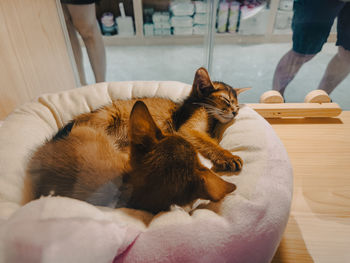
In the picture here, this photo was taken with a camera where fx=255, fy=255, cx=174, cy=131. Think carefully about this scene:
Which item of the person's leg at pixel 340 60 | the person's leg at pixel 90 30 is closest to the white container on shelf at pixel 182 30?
the person's leg at pixel 90 30

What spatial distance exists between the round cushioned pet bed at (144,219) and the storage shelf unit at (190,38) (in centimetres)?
35

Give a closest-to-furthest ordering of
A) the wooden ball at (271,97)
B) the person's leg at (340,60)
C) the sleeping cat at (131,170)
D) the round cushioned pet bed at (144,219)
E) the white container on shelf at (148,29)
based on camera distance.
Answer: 1. the round cushioned pet bed at (144,219)
2. the sleeping cat at (131,170)
3. the white container on shelf at (148,29)
4. the person's leg at (340,60)
5. the wooden ball at (271,97)

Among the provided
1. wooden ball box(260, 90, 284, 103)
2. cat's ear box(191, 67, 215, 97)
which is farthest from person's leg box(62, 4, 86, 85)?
wooden ball box(260, 90, 284, 103)

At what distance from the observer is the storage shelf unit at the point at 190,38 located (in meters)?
0.85

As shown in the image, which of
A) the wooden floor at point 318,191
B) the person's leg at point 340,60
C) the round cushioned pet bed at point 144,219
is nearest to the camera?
the round cushioned pet bed at point 144,219

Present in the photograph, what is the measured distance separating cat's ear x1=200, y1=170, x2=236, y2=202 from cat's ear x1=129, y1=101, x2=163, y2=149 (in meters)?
0.13

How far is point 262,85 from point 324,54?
0.30m

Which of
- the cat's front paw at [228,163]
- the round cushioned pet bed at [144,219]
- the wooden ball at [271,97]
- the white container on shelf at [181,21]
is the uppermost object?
the white container on shelf at [181,21]

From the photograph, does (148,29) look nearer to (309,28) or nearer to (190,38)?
(190,38)

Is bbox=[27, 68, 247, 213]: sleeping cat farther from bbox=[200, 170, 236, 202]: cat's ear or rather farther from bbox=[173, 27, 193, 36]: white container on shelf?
bbox=[173, 27, 193, 36]: white container on shelf

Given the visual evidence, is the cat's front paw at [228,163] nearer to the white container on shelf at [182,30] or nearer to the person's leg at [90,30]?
the white container on shelf at [182,30]

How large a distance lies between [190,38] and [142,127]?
Answer: 521 millimetres

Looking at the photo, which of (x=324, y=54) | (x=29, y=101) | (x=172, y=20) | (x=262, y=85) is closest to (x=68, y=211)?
(x=29, y=101)

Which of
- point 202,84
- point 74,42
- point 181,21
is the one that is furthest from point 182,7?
point 74,42
